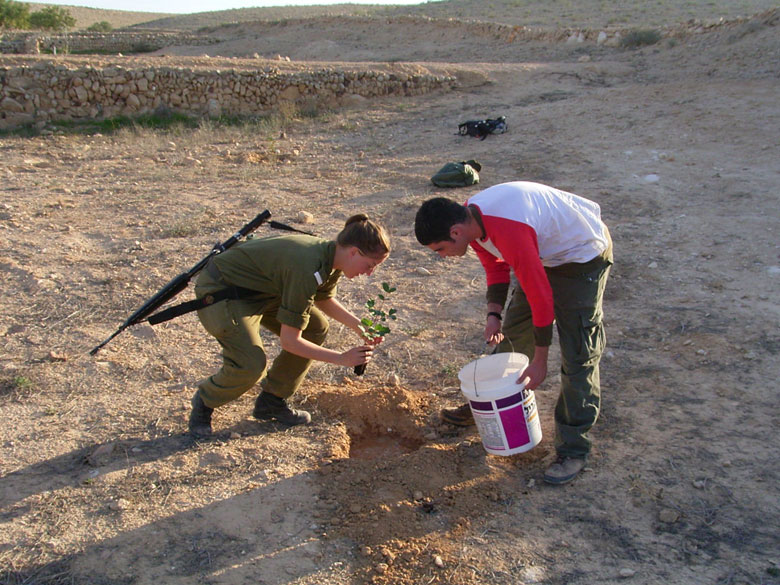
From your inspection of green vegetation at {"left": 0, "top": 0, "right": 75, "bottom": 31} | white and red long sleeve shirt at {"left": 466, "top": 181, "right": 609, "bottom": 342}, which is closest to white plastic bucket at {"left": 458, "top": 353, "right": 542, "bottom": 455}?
white and red long sleeve shirt at {"left": 466, "top": 181, "right": 609, "bottom": 342}

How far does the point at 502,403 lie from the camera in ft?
9.41

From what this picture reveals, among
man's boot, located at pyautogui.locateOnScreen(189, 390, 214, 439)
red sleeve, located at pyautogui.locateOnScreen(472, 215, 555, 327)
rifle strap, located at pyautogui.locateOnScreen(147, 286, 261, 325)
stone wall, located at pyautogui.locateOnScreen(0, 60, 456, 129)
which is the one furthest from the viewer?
stone wall, located at pyautogui.locateOnScreen(0, 60, 456, 129)

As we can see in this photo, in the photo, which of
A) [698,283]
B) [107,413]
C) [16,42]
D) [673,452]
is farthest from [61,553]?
[16,42]

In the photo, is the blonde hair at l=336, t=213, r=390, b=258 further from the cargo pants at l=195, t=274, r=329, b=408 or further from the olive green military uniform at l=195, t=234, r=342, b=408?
the cargo pants at l=195, t=274, r=329, b=408

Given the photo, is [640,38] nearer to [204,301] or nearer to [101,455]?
[204,301]

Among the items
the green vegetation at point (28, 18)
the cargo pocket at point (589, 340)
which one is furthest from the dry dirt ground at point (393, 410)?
the green vegetation at point (28, 18)

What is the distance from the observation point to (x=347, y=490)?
9.98ft

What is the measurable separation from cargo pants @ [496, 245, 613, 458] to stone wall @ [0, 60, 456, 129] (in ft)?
33.8

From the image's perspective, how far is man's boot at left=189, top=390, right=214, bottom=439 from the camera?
3.38 metres

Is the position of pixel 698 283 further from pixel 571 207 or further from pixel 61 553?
pixel 61 553

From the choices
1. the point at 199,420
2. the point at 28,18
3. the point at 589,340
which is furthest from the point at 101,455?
the point at 28,18

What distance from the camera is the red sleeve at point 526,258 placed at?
2.52 m

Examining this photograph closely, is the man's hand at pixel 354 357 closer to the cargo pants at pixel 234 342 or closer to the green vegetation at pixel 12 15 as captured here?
the cargo pants at pixel 234 342

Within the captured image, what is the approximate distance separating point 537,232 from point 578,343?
58 centimetres
